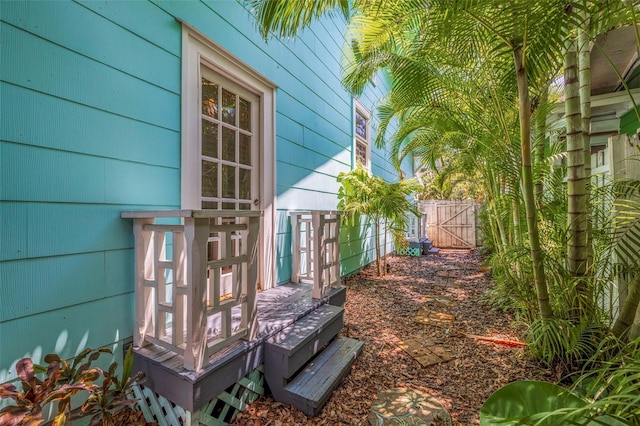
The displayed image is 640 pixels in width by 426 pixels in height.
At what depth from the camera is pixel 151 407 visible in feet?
4.83

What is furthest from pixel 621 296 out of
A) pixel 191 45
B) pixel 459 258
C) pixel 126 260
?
pixel 459 258

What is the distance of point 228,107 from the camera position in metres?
2.33

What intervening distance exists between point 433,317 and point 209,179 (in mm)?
2705

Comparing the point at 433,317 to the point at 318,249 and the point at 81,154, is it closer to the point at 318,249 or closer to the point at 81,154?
the point at 318,249

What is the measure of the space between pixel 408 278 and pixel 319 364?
3.28 metres

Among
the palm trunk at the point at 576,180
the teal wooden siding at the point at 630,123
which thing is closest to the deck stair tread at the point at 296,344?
the palm trunk at the point at 576,180

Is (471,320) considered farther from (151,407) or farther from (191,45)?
(191,45)

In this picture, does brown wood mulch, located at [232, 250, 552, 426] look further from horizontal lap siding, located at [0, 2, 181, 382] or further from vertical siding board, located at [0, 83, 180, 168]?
vertical siding board, located at [0, 83, 180, 168]

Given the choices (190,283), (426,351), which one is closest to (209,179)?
(190,283)

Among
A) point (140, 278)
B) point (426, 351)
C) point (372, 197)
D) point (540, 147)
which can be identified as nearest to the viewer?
point (140, 278)

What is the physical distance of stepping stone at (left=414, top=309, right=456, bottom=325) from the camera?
2916mm

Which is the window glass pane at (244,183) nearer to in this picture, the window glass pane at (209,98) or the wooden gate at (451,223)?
the window glass pane at (209,98)

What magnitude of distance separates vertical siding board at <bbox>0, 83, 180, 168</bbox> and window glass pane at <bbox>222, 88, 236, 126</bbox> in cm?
59

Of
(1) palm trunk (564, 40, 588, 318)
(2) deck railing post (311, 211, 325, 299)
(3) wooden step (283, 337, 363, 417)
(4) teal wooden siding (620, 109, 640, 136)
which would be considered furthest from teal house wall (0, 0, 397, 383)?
(4) teal wooden siding (620, 109, 640, 136)
